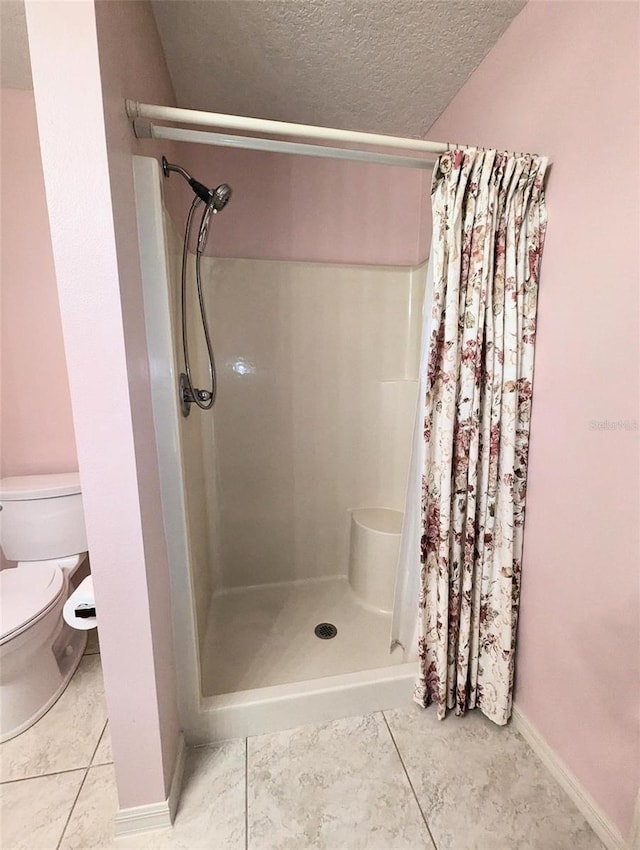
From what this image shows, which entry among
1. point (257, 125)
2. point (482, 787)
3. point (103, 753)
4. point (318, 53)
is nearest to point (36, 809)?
point (103, 753)

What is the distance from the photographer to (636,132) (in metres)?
0.86

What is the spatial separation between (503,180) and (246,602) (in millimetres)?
2012

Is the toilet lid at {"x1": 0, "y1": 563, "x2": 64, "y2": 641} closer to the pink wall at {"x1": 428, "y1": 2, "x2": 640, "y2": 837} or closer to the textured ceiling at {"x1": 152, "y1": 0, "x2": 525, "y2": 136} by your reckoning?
the pink wall at {"x1": 428, "y1": 2, "x2": 640, "y2": 837}

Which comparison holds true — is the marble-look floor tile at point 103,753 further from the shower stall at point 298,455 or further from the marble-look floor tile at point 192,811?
the shower stall at point 298,455

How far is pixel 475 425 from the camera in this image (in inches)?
45.3

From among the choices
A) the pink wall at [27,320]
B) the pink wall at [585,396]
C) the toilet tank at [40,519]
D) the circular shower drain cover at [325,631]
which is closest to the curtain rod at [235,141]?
the pink wall at [585,396]

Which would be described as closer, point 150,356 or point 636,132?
point 636,132

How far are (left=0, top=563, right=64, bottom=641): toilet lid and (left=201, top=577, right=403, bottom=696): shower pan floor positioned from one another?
62 cm

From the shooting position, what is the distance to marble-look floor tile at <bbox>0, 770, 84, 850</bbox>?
38.5 inches

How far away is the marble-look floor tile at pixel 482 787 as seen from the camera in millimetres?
998

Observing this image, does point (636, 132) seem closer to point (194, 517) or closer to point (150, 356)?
point (150, 356)

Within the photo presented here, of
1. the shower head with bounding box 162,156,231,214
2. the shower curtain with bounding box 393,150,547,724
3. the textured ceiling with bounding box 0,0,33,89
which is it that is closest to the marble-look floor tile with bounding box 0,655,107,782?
the shower curtain with bounding box 393,150,547,724

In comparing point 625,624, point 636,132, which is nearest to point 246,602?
point 625,624

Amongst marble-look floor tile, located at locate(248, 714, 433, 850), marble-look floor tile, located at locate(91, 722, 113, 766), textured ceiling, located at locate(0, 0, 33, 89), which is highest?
textured ceiling, located at locate(0, 0, 33, 89)
